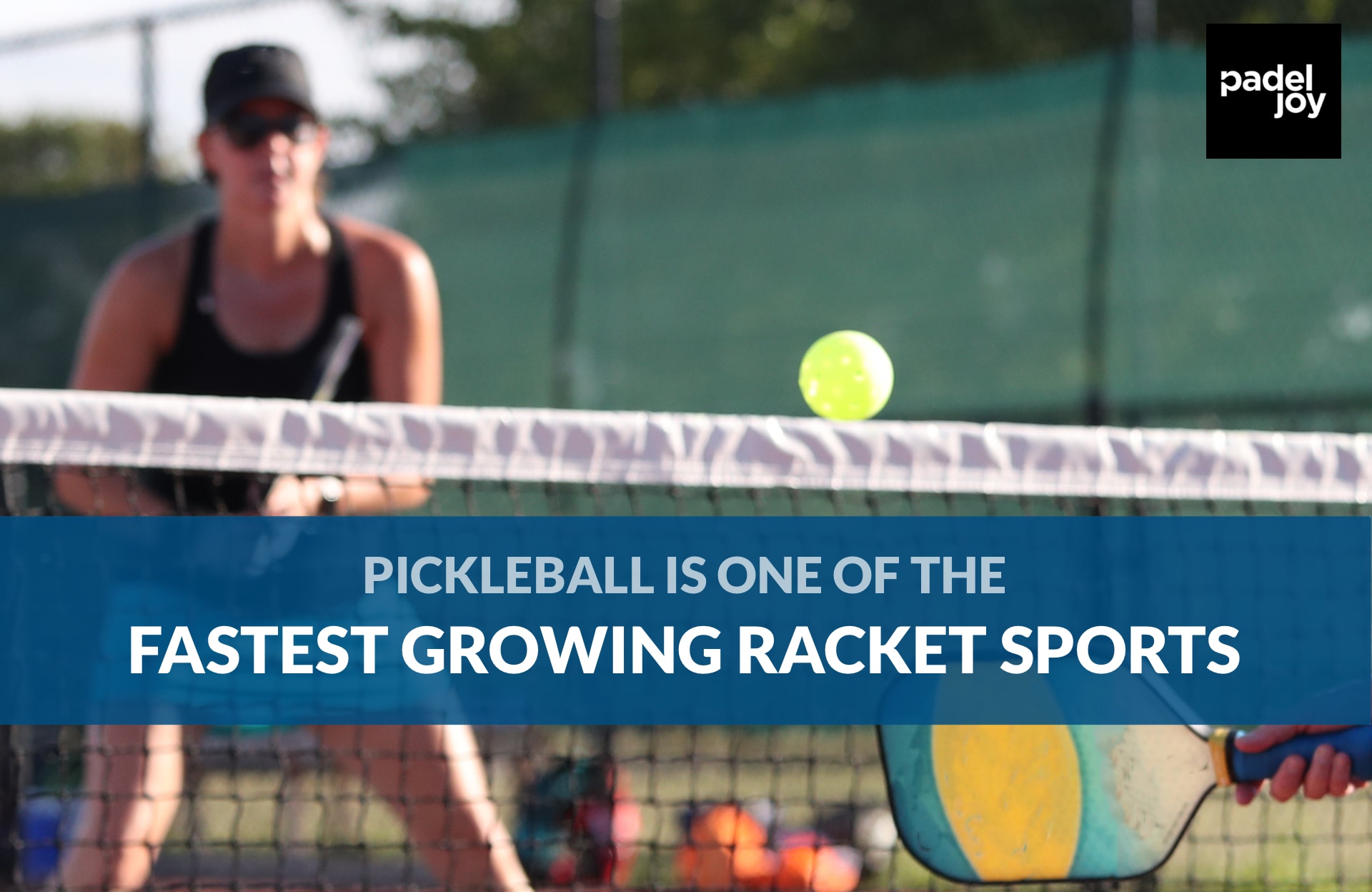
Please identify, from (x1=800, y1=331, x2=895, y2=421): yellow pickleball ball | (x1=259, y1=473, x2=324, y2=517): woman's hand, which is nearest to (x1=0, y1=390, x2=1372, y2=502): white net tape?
(x1=259, y1=473, x2=324, y2=517): woman's hand

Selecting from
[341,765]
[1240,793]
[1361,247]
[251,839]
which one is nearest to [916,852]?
[1240,793]

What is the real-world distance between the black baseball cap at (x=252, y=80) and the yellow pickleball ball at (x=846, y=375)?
107 cm

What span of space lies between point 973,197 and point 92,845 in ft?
13.4

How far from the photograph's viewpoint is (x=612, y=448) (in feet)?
8.74

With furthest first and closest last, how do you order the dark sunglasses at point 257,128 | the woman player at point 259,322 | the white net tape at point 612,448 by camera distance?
the dark sunglasses at point 257,128, the woman player at point 259,322, the white net tape at point 612,448

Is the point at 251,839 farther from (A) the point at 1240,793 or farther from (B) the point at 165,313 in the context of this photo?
(A) the point at 1240,793

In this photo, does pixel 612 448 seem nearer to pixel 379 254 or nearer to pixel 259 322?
pixel 379 254

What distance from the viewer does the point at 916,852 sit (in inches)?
101

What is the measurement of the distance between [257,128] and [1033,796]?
5.44ft

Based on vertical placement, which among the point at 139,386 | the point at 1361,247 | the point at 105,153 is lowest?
the point at 139,386

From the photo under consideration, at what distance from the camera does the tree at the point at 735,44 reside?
1077 centimetres

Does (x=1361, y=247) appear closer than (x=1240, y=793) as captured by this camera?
No

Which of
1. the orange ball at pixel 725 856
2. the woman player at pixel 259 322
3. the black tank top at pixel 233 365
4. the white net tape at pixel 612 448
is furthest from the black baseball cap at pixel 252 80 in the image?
the orange ball at pixel 725 856

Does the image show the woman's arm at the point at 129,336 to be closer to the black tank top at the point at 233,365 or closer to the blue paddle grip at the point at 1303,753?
the black tank top at the point at 233,365
